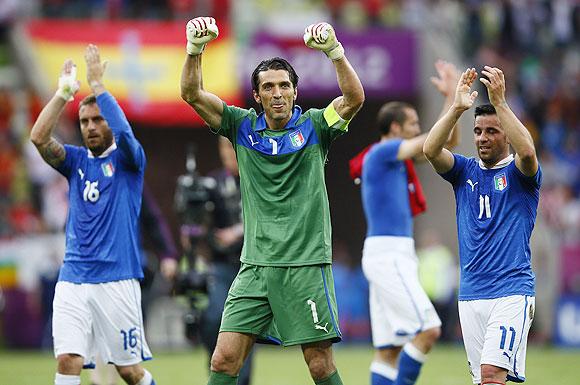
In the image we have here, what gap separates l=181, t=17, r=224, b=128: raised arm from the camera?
26.7 ft

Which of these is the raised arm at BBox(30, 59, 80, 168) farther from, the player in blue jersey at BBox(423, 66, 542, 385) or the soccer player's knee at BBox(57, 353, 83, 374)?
the player in blue jersey at BBox(423, 66, 542, 385)

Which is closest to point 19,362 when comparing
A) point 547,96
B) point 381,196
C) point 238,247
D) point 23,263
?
point 23,263

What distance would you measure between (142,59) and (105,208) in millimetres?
14491

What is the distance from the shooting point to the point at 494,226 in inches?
336

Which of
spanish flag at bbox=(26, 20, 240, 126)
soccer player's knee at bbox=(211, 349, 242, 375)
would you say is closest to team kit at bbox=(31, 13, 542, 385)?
soccer player's knee at bbox=(211, 349, 242, 375)

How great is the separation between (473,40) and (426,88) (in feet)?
7.48

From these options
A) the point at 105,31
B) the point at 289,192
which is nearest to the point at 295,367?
the point at 105,31

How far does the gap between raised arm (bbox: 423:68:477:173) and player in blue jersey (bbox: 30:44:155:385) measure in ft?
7.74

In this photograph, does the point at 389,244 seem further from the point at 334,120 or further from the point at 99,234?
the point at 334,120

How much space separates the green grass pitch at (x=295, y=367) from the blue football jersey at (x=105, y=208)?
506 centimetres

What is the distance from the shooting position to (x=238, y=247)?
456 inches

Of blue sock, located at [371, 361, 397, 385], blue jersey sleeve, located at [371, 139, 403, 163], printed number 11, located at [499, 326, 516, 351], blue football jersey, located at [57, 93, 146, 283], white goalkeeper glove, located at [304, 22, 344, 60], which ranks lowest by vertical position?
blue sock, located at [371, 361, 397, 385]

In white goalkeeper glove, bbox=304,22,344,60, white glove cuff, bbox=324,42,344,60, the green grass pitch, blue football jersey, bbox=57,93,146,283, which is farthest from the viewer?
the green grass pitch

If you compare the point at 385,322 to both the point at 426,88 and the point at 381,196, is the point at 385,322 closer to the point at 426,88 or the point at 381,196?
the point at 381,196
